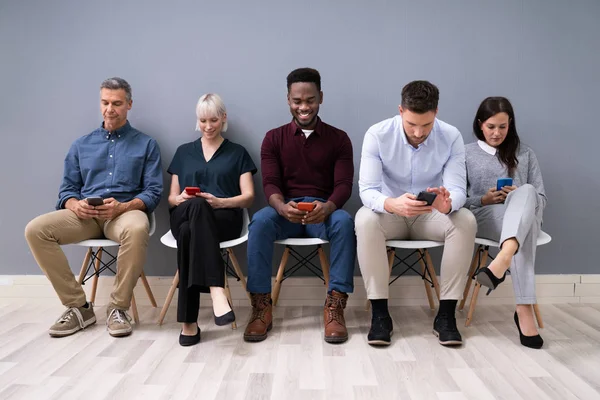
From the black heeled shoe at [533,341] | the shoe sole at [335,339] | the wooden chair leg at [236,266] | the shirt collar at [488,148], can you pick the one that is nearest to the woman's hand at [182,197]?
the wooden chair leg at [236,266]

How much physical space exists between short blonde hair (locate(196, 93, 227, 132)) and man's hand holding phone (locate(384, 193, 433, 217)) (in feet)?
3.68

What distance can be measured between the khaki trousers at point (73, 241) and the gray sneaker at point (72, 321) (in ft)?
0.15

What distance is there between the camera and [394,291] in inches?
127

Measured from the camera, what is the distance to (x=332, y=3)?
3.13 m

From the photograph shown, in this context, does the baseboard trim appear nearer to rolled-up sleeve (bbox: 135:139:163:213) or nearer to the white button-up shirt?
rolled-up sleeve (bbox: 135:139:163:213)

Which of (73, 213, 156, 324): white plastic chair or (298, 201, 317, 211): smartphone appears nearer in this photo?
(298, 201, 317, 211): smartphone

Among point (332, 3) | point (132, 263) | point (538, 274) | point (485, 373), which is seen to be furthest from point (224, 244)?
point (538, 274)

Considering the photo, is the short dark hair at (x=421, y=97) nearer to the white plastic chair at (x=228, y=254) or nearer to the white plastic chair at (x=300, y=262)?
the white plastic chair at (x=300, y=262)

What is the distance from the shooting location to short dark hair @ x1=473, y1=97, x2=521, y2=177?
9.45 ft

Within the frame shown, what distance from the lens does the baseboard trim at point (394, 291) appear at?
3215mm

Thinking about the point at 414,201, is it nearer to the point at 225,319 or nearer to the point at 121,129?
the point at 225,319

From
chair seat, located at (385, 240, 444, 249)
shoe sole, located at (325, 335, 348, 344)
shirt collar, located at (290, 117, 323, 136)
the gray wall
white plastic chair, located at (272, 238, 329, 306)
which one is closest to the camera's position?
shoe sole, located at (325, 335, 348, 344)

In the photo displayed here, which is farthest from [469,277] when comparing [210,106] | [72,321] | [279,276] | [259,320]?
[72,321]

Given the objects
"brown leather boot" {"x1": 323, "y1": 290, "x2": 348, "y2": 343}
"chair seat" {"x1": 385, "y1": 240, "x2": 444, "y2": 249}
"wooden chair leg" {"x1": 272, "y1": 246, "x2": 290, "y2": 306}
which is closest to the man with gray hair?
"wooden chair leg" {"x1": 272, "y1": 246, "x2": 290, "y2": 306}
